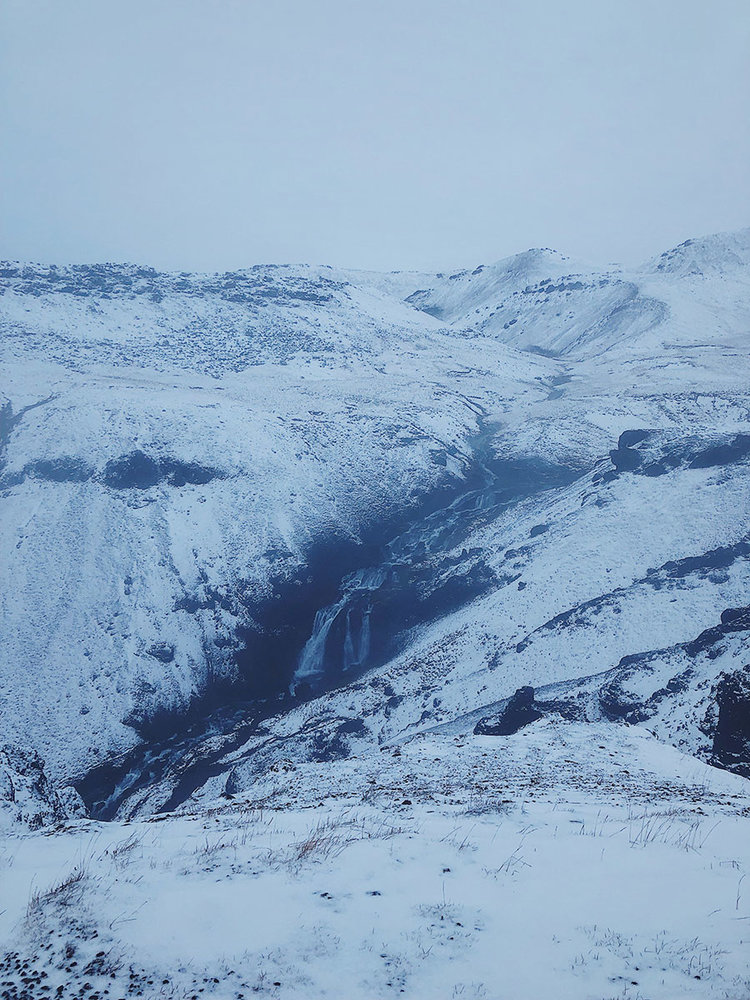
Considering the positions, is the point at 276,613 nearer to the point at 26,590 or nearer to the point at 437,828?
the point at 26,590

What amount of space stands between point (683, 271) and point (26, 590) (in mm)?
120491

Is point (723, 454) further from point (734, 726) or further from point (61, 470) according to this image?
point (61, 470)

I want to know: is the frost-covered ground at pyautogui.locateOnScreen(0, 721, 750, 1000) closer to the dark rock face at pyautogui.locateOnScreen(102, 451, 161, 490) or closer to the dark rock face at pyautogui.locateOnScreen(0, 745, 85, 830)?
the dark rock face at pyautogui.locateOnScreen(0, 745, 85, 830)

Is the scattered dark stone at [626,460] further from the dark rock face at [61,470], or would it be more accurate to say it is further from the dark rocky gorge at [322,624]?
the dark rock face at [61,470]

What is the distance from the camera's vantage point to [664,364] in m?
71.8

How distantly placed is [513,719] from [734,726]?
823cm

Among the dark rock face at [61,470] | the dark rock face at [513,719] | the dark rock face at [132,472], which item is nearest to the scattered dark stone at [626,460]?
the dark rock face at [513,719]

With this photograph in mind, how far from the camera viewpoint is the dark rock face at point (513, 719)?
75.8 ft

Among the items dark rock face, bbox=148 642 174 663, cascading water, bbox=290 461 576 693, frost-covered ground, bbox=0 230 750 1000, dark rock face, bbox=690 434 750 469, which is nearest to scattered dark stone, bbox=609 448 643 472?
frost-covered ground, bbox=0 230 750 1000

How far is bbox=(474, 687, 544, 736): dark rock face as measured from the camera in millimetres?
23109

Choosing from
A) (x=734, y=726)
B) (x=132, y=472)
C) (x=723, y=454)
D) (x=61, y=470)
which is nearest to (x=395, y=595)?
(x=132, y=472)

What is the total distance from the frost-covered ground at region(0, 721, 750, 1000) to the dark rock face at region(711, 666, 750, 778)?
25.0ft

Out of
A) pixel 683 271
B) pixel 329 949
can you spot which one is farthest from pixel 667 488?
pixel 683 271

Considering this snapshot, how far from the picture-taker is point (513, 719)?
2356 cm
